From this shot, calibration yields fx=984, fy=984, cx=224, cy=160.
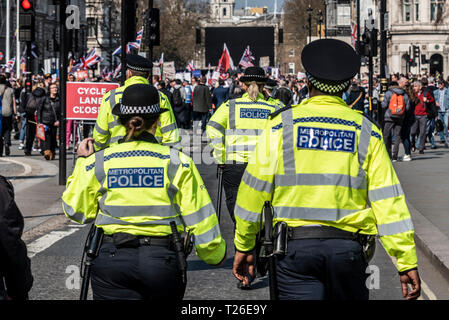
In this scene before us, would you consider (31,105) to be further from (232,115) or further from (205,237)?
(205,237)

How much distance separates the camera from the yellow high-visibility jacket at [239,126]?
8.57 metres

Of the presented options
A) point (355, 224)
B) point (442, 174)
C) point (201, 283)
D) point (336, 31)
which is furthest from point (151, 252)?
point (336, 31)

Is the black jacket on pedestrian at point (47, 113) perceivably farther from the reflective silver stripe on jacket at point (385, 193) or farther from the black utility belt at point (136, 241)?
the reflective silver stripe on jacket at point (385, 193)

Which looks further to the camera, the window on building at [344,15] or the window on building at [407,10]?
the window on building at [407,10]

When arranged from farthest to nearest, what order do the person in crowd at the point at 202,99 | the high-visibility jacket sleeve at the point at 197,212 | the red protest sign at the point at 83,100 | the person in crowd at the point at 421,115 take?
the person in crowd at the point at 202,99
the person in crowd at the point at 421,115
the red protest sign at the point at 83,100
the high-visibility jacket sleeve at the point at 197,212

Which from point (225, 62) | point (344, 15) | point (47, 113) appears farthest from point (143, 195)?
point (344, 15)

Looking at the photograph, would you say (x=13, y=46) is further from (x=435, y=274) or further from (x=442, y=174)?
(x=435, y=274)

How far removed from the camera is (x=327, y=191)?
14.7ft

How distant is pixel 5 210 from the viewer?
421 centimetres

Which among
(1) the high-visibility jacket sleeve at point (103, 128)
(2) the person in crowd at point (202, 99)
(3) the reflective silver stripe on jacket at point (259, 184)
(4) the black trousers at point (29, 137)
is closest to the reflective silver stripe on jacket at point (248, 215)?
(3) the reflective silver stripe on jacket at point (259, 184)

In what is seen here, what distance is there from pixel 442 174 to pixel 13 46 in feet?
219

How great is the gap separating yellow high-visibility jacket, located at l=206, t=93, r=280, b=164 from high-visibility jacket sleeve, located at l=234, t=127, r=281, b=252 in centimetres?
380

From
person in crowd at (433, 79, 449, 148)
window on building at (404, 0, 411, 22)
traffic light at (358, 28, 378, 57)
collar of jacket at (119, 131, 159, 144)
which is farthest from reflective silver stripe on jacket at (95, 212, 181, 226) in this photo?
window on building at (404, 0, 411, 22)

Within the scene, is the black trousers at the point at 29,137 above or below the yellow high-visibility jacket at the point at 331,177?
below
